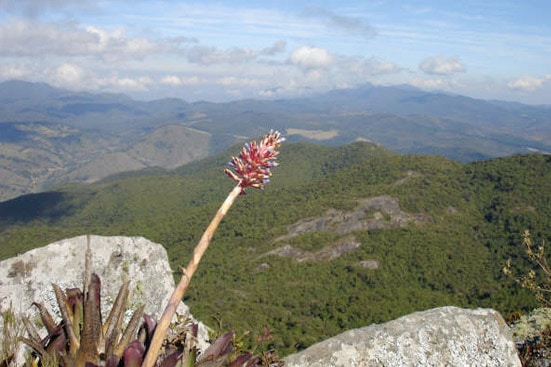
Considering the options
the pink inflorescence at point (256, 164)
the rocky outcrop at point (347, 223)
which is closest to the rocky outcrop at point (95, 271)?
the pink inflorescence at point (256, 164)

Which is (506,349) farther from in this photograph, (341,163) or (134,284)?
(341,163)

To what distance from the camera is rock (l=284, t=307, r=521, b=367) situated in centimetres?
402

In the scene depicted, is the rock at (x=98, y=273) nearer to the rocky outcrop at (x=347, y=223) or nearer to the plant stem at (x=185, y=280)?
the plant stem at (x=185, y=280)

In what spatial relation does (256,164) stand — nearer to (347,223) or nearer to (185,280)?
(185,280)

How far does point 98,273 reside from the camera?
5.44 m

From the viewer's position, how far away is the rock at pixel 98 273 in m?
5.06

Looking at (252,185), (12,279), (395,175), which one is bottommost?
(395,175)

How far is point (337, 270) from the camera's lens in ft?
269

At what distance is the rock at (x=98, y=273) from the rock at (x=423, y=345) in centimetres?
Answer: 172

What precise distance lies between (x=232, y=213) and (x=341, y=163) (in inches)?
3525

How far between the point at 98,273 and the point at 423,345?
403 cm

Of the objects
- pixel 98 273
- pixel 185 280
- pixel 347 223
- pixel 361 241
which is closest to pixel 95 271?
pixel 98 273

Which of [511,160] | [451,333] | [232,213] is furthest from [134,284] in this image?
[511,160]

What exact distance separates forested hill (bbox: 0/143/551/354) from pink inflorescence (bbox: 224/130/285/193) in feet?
142
